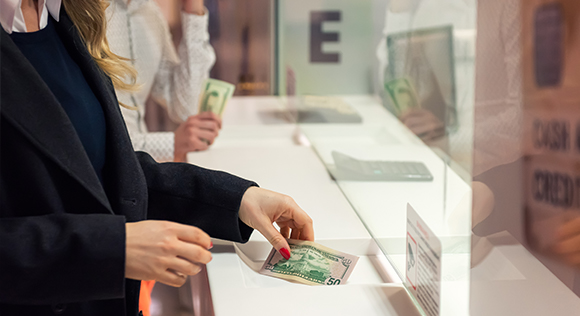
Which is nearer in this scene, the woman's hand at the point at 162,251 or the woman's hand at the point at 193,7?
the woman's hand at the point at 162,251

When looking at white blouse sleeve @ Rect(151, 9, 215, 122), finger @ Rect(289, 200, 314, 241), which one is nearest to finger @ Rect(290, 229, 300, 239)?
finger @ Rect(289, 200, 314, 241)

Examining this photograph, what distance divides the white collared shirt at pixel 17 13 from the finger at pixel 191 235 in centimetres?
33

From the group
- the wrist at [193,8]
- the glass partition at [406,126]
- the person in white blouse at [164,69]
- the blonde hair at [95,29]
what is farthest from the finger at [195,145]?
the blonde hair at [95,29]

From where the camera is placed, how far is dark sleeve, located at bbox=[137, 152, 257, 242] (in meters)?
0.94

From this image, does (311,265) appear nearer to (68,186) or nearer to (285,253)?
(285,253)

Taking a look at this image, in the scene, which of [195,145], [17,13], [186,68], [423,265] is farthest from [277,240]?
[186,68]

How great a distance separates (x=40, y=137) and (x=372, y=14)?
2.76 ft

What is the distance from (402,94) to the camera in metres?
1.05

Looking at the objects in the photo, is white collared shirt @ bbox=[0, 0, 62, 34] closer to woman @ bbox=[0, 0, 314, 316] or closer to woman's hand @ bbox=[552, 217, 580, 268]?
woman @ bbox=[0, 0, 314, 316]

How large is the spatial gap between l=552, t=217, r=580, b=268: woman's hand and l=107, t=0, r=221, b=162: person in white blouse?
1.12 meters

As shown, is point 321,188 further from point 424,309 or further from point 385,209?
point 424,309

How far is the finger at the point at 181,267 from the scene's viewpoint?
69 centimetres

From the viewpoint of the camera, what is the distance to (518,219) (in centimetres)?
57

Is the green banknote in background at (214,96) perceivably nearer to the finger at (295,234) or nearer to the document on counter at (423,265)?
the finger at (295,234)
